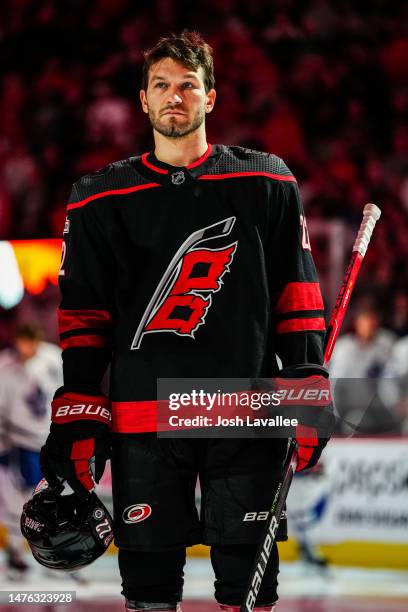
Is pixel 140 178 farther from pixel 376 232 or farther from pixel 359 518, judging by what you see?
pixel 376 232

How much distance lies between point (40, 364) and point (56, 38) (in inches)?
159

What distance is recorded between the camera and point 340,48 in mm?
8641

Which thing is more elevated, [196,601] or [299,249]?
[299,249]

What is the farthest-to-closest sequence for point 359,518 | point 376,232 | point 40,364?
point 376,232 < point 40,364 < point 359,518

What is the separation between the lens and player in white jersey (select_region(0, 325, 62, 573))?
536cm

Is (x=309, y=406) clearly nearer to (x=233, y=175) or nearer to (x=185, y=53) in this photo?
(x=233, y=175)

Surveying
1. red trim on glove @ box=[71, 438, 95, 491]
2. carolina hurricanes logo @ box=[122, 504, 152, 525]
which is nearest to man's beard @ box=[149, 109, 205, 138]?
red trim on glove @ box=[71, 438, 95, 491]

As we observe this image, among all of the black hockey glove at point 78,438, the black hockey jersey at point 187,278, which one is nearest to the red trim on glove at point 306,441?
the black hockey jersey at point 187,278

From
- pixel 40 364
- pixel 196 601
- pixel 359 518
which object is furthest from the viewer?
pixel 40 364

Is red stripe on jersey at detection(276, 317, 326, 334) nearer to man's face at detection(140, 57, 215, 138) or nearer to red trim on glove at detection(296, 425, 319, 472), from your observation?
red trim on glove at detection(296, 425, 319, 472)

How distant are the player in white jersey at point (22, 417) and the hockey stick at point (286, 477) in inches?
123

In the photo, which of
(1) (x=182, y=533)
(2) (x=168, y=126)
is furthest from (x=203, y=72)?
(1) (x=182, y=533)

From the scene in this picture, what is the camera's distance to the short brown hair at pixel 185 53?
7.63 feet

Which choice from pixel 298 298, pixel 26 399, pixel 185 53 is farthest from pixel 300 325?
pixel 26 399
